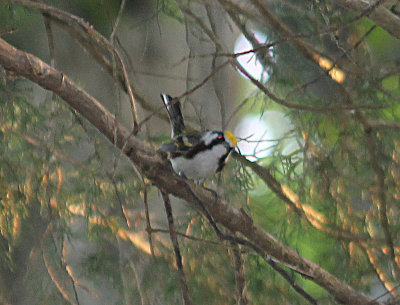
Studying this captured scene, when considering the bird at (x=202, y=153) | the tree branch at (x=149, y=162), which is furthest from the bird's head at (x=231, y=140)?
the tree branch at (x=149, y=162)

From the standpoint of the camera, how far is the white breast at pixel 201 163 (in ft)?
8.89

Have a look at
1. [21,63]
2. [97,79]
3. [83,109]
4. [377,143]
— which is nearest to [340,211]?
[377,143]

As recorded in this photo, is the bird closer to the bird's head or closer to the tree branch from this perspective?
the bird's head

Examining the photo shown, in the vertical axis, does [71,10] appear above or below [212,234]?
above

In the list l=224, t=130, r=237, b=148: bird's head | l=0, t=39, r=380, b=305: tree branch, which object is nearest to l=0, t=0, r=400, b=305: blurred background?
l=224, t=130, r=237, b=148: bird's head

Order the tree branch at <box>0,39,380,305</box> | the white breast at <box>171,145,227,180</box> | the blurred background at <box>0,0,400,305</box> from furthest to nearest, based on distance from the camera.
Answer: the white breast at <box>171,145,227,180</box> → the blurred background at <box>0,0,400,305</box> → the tree branch at <box>0,39,380,305</box>

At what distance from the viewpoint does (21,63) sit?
71.5 inches

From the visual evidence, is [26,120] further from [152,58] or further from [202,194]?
[152,58]

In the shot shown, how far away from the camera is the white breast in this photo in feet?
8.89

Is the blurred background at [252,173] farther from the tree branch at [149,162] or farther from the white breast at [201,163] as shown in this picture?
the tree branch at [149,162]

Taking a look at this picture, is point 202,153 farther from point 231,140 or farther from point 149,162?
point 149,162

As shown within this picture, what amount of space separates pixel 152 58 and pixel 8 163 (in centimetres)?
184

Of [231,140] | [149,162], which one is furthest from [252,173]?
[149,162]

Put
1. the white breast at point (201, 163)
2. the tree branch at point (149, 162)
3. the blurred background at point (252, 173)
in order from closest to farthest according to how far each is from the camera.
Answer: the tree branch at point (149, 162) < the blurred background at point (252, 173) < the white breast at point (201, 163)
